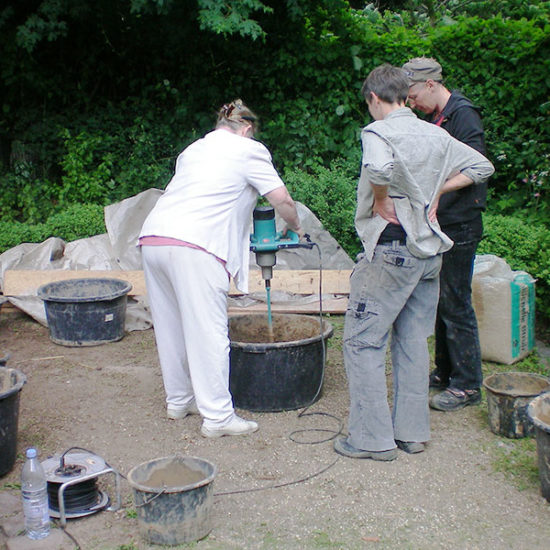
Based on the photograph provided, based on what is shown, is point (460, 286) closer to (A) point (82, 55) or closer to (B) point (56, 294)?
(B) point (56, 294)

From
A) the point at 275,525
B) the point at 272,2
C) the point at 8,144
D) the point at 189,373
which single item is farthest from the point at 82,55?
the point at 275,525

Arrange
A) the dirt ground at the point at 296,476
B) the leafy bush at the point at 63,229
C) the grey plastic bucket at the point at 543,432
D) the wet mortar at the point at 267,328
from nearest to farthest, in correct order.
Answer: the dirt ground at the point at 296,476
the grey plastic bucket at the point at 543,432
the wet mortar at the point at 267,328
the leafy bush at the point at 63,229

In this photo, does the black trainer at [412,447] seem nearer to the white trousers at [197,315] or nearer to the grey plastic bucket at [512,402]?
the grey plastic bucket at [512,402]

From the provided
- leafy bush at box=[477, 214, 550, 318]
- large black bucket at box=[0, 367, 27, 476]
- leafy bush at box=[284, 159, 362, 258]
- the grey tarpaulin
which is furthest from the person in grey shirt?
leafy bush at box=[284, 159, 362, 258]

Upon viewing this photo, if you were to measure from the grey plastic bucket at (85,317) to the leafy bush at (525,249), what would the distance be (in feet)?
10.2

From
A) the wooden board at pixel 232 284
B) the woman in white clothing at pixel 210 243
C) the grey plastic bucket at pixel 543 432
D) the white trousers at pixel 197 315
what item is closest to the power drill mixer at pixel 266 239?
the woman in white clothing at pixel 210 243

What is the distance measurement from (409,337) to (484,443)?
776 mm

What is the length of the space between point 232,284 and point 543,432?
3793 mm

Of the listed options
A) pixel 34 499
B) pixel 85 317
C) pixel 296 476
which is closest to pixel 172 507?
pixel 34 499

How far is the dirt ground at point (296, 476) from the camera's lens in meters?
3.09

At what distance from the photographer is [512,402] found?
3941mm

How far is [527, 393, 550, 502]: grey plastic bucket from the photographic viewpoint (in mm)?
3256

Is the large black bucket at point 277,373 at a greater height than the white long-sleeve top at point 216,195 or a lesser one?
lesser

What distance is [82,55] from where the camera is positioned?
955 cm
